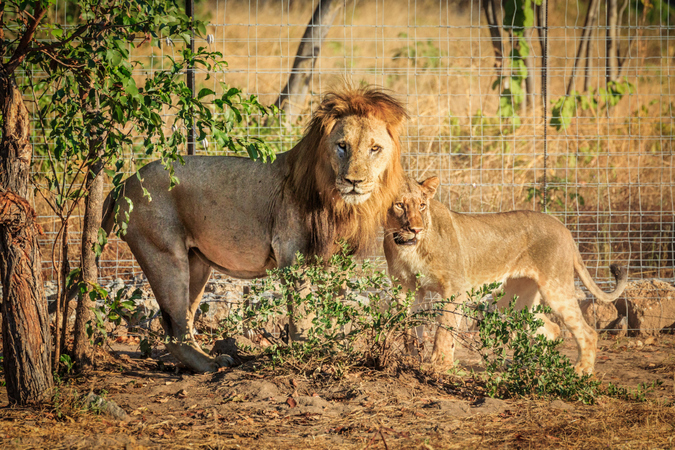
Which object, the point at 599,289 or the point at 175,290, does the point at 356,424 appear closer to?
the point at 175,290

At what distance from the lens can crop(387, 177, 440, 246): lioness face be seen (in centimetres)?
529

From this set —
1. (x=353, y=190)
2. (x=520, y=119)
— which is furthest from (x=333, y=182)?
(x=520, y=119)

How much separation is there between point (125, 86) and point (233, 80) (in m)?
9.64

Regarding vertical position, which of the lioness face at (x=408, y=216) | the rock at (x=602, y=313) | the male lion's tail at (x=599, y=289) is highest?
the lioness face at (x=408, y=216)

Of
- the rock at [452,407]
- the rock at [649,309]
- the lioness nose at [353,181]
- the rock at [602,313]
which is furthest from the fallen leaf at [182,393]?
the rock at [649,309]

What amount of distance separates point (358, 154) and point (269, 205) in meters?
0.83

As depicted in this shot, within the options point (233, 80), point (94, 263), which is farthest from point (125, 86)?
point (233, 80)

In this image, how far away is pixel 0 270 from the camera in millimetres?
3926

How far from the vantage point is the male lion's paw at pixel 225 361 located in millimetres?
4988

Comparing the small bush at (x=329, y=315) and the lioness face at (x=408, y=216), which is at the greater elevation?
the lioness face at (x=408, y=216)

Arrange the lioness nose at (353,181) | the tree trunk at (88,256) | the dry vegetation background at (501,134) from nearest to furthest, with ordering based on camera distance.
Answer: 1. the lioness nose at (353,181)
2. the tree trunk at (88,256)
3. the dry vegetation background at (501,134)

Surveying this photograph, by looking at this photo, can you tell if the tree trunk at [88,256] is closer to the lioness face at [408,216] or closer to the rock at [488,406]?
the lioness face at [408,216]

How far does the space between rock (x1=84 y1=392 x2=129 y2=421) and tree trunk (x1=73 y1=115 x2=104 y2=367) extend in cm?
92

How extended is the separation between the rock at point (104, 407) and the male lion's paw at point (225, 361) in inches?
41.4
